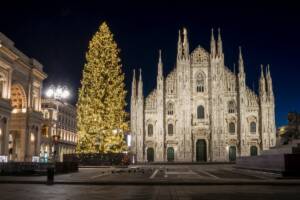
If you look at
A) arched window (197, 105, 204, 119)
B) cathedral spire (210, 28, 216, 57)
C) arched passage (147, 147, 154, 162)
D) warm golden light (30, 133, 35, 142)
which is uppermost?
cathedral spire (210, 28, 216, 57)

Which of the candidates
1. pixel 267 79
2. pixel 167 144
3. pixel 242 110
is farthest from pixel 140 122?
pixel 267 79

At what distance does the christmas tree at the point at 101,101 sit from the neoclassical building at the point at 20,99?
28.9ft

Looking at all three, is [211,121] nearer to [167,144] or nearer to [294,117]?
[167,144]

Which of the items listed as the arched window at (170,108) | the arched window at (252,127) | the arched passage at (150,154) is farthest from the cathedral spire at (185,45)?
the arched passage at (150,154)

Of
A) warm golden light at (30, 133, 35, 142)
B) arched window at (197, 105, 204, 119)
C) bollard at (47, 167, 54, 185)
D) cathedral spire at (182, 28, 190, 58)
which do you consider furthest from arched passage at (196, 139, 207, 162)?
bollard at (47, 167, 54, 185)

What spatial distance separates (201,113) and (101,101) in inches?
1275

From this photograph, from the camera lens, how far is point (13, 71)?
4794 centimetres

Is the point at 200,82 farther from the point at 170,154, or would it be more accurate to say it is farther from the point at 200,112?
the point at 170,154

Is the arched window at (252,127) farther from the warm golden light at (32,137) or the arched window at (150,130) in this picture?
the warm golden light at (32,137)

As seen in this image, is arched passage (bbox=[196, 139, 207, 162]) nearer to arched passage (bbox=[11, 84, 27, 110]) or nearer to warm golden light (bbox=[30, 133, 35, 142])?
warm golden light (bbox=[30, 133, 35, 142])

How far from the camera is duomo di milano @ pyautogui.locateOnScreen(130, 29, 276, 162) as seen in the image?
69.3m

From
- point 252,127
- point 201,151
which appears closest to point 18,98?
point 201,151

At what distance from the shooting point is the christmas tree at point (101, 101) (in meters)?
42.7

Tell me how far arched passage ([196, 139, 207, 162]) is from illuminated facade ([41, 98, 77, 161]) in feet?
81.3
